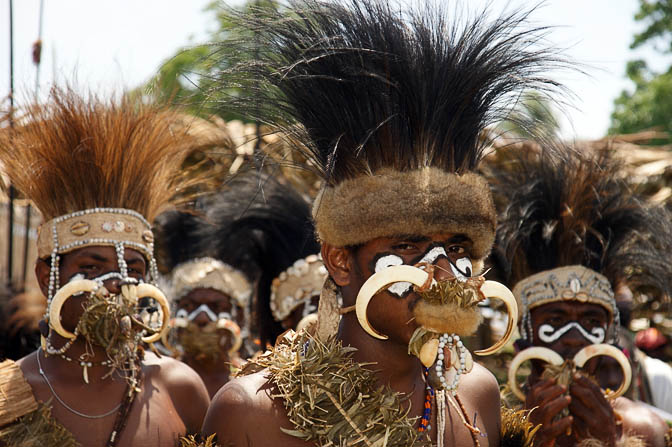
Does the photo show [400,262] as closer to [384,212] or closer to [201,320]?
[384,212]

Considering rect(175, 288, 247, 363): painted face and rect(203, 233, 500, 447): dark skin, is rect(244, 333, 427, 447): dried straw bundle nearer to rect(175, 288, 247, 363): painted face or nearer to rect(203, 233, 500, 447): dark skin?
rect(203, 233, 500, 447): dark skin

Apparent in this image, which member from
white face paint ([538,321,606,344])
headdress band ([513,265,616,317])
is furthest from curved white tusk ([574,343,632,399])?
headdress band ([513,265,616,317])

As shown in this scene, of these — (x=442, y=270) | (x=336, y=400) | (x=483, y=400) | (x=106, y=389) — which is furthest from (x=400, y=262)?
(x=106, y=389)

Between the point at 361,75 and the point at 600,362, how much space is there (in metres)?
2.46

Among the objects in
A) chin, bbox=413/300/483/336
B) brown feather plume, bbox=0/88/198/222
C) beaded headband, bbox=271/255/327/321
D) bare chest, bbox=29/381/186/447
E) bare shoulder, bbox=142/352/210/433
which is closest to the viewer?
chin, bbox=413/300/483/336

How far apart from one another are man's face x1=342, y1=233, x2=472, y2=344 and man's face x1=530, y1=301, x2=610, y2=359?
1645mm

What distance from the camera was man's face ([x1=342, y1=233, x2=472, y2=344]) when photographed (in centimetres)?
296

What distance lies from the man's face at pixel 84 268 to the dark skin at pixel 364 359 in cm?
137

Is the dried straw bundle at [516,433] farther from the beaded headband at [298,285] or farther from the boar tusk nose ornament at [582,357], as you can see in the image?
the beaded headband at [298,285]

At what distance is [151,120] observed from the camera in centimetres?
467

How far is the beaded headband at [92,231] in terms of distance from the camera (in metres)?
4.30

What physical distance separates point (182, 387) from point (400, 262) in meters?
1.90

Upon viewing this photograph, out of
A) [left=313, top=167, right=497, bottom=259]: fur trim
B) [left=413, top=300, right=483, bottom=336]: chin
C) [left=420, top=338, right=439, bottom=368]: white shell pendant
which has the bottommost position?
[left=420, top=338, right=439, bottom=368]: white shell pendant

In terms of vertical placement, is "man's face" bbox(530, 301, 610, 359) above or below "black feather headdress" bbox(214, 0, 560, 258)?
below
